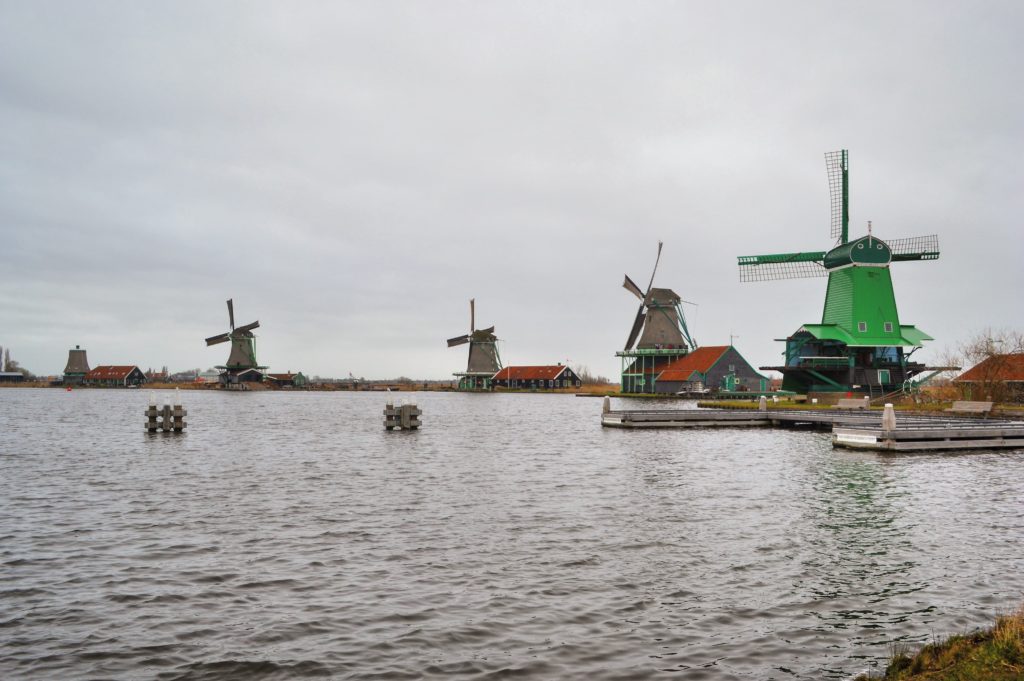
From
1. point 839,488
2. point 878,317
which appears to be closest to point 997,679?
point 839,488

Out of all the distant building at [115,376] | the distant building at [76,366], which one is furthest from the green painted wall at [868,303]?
the distant building at [76,366]

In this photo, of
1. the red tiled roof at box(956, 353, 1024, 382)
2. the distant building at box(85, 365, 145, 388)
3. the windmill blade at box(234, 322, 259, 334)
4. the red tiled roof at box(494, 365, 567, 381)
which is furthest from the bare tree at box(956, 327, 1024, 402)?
the distant building at box(85, 365, 145, 388)

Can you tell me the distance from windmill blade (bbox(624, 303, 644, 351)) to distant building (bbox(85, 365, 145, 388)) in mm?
122037

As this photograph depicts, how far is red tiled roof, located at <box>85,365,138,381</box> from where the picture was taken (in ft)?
560

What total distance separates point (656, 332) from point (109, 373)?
13294 centimetres

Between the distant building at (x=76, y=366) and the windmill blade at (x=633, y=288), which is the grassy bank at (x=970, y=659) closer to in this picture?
the windmill blade at (x=633, y=288)

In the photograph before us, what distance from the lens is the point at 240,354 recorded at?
145250 millimetres

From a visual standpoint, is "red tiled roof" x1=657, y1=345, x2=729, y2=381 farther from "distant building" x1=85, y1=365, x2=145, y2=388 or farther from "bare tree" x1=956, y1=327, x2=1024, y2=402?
"distant building" x1=85, y1=365, x2=145, y2=388

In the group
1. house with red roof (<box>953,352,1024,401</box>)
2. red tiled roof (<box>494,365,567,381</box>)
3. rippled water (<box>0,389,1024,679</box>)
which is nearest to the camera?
rippled water (<box>0,389,1024,679</box>)

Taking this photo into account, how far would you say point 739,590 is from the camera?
11.9 m

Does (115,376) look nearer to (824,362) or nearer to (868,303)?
(824,362)

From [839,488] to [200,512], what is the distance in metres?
18.2

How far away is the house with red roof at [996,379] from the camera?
5481 centimetres

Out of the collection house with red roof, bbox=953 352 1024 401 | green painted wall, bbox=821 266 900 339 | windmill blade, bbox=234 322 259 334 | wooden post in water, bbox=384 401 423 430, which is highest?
windmill blade, bbox=234 322 259 334
